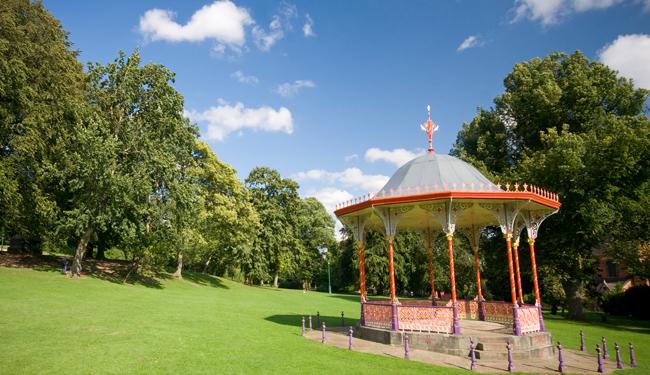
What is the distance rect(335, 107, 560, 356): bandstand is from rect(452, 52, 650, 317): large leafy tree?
551 inches

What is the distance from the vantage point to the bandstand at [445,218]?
16.2m

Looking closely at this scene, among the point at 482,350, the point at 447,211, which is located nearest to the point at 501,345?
the point at 482,350

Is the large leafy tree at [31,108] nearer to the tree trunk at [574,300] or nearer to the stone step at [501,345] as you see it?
the stone step at [501,345]

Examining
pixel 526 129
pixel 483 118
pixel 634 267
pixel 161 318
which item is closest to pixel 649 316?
pixel 634 267

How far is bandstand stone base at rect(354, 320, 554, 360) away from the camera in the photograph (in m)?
15.1

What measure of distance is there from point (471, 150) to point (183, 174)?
2941 cm

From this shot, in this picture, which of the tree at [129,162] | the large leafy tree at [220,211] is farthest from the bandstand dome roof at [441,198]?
the large leafy tree at [220,211]

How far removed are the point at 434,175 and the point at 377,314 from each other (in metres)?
6.58

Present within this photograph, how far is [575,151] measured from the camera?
30.5 m

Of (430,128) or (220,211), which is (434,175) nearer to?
(430,128)

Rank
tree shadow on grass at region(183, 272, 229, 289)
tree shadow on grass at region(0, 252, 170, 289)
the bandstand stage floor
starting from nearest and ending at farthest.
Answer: the bandstand stage floor, tree shadow on grass at region(0, 252, 170, 289), tree shadow on grass at region(183, 272, 229, 289)

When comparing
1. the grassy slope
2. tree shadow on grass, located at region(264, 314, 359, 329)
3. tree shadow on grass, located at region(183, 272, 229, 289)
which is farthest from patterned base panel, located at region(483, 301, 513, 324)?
tree shadow on grass, located at region(183, 272, 229, 289)

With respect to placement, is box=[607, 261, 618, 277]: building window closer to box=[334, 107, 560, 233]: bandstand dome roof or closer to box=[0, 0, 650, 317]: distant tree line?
box=[0, 0, 650, 317]: distant tree line

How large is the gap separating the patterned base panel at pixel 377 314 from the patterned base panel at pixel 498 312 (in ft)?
21.8
